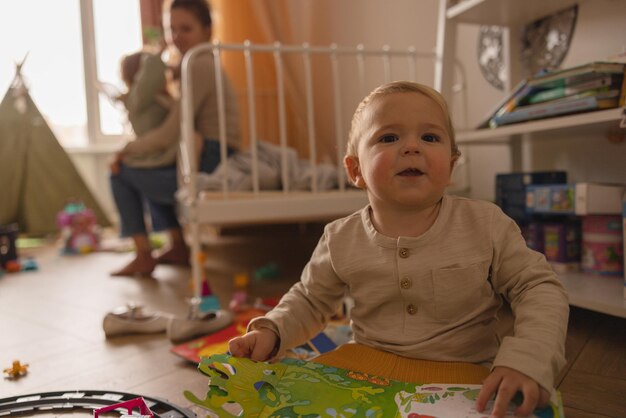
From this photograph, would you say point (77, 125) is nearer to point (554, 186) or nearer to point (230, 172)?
point (230, 172)

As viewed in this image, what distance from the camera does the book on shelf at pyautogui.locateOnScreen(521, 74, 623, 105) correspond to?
113 centimetres

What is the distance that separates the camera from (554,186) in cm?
132

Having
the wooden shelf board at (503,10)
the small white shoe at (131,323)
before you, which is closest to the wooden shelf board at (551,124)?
the wooden shelf board at (503,10)

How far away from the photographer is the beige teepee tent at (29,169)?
3.39m

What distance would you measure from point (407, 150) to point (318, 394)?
1.07 feet

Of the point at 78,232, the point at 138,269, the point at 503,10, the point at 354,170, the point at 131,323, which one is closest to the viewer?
the point at 354,170

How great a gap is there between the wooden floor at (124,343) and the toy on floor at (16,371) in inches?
0.7

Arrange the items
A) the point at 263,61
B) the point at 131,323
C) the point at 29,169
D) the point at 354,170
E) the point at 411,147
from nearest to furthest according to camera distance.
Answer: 1. the point at 411,147
2. the point at 354,170
3. the point at 131,323
4. the point at 263,61
5. the point at 29,169

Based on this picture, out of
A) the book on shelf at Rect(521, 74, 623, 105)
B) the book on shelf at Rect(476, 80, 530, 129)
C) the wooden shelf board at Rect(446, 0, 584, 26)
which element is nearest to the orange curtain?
the wooden shelf board at Rect(446, 0, 584, 26)

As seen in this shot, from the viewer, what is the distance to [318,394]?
645mm

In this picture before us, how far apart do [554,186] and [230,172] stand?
87 centimetres

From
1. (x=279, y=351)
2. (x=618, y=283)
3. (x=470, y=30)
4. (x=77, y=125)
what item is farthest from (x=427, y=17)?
(x=77, y=125)

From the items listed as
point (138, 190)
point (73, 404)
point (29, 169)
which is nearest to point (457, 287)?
point (73, 404)

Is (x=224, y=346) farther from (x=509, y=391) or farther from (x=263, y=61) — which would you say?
(x=263, y=61)
